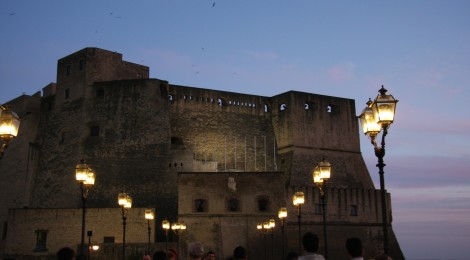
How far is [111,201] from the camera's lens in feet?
108

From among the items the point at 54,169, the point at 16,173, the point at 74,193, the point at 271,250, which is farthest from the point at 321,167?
the point at 16,173

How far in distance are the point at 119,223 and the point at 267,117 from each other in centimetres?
1468

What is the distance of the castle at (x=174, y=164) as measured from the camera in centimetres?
3027

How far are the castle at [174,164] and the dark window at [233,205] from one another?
0.18 feet

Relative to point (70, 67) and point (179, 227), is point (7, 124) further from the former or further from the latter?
point (70, 67)

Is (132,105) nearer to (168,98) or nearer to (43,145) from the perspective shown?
(168,98)

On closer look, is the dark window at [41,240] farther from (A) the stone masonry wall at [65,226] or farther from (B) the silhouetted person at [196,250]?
(B) the silhouetted person at [196,250]

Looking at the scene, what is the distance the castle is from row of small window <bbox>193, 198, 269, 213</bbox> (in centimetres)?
6

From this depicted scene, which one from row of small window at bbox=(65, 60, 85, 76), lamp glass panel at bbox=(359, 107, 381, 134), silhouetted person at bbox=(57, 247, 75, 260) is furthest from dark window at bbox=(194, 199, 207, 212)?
silhouetted person at bbox=(57, 247, 75, 260)

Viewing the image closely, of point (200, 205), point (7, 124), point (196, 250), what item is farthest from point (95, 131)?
point (196, 250)

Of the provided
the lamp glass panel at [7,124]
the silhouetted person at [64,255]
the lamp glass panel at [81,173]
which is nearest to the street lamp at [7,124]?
the lamp glass panel at [7,124]

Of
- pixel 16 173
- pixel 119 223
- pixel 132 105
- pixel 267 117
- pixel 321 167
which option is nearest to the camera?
pixel 321 167

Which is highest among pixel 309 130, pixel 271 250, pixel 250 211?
pixel 309 130

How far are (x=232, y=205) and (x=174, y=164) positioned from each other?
501 centimetres
